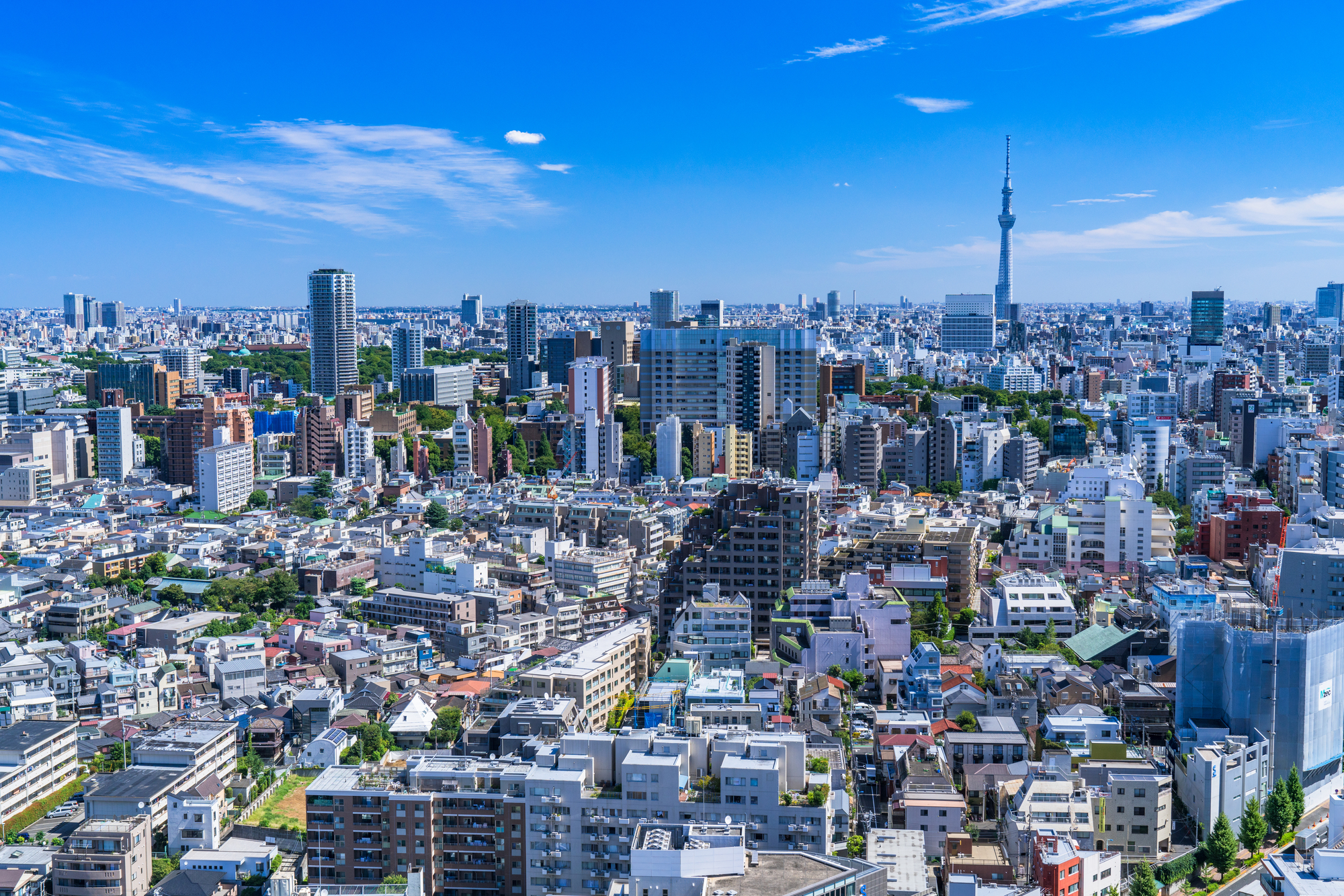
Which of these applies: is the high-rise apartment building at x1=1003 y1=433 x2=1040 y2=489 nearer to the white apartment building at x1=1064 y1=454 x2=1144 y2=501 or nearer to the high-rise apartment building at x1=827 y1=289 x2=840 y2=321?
the white apartment building at x1=1064 y1=454 x2=1144 y2=501

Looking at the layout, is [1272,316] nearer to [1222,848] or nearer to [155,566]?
[155,566]

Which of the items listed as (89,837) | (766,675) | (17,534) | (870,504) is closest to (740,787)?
(766,675)

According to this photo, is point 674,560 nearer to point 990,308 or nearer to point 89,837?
point 89,837

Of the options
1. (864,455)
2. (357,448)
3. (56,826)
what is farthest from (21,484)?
(56,826)

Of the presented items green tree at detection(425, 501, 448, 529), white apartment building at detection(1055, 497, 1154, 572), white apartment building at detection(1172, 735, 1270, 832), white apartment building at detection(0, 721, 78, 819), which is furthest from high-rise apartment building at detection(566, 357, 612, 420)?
white apartment building at detection(1172, 735, 1270, 832)

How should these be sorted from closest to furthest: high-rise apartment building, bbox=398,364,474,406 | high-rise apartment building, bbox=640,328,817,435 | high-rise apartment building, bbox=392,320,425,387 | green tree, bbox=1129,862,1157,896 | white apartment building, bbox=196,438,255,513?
green tree, bbox=1129,862,1157,896 < white apartment building, bbox=196,438,255,513 < high-rise apartment building, bbox=640,328,817,435 < high-rise apartment building, bbox=398,364,474,406 < high-rise apartment building, bbox=392,320,425,387

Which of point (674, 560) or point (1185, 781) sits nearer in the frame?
point (1185, 781)
